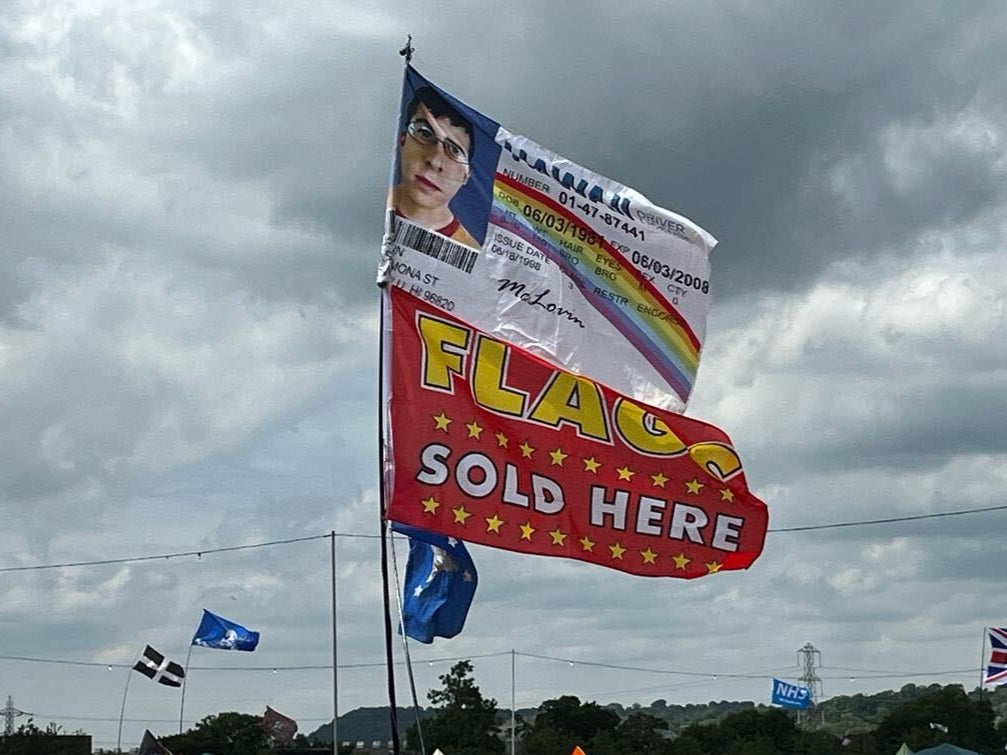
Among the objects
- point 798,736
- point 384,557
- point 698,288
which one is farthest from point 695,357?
point 798,736

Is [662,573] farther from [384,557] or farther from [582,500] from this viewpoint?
[384,557]

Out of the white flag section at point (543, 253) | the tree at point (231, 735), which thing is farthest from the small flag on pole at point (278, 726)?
the white flag section at point (543, 253)

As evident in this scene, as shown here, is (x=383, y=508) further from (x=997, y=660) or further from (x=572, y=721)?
(x=572, y=721)

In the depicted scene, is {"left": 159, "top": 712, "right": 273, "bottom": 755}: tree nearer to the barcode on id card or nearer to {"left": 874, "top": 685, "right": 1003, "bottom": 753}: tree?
{"left": 874, "top": 685, "right": 1003, "bottom": 753}: tree

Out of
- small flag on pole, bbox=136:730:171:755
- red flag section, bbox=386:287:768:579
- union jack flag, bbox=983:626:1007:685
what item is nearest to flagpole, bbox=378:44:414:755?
red flag section, bbox=386:287:768:579

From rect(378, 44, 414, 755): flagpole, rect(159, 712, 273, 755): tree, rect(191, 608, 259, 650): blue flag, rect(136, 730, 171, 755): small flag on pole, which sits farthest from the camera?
rect(159, 712, 273, 755): tree

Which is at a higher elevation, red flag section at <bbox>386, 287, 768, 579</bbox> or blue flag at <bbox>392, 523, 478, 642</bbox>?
red flag section at <bbox>386, 287, 768, 579</bbox>

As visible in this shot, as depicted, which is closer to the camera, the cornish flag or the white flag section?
the white flag section

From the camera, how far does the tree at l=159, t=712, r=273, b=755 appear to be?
92562mm

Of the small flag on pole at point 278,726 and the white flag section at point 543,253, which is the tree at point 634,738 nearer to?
the small flag on pole at point 278,726

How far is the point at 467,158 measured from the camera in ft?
58.2

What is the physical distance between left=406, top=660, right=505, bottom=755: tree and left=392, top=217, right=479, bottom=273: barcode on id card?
247ft

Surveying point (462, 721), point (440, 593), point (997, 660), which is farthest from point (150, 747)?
point (462, 721)

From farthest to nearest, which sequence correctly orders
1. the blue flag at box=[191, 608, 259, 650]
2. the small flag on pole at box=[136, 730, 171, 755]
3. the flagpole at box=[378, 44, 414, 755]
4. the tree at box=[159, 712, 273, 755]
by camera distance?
the tree at box=[159, 712, 273, 755]
the blue flag at box=[191, 608, 259, 650]
the small flag on pole at box=[136, 730, 171, 755]
the flagpole at box=[378, 44, 414, 755]
